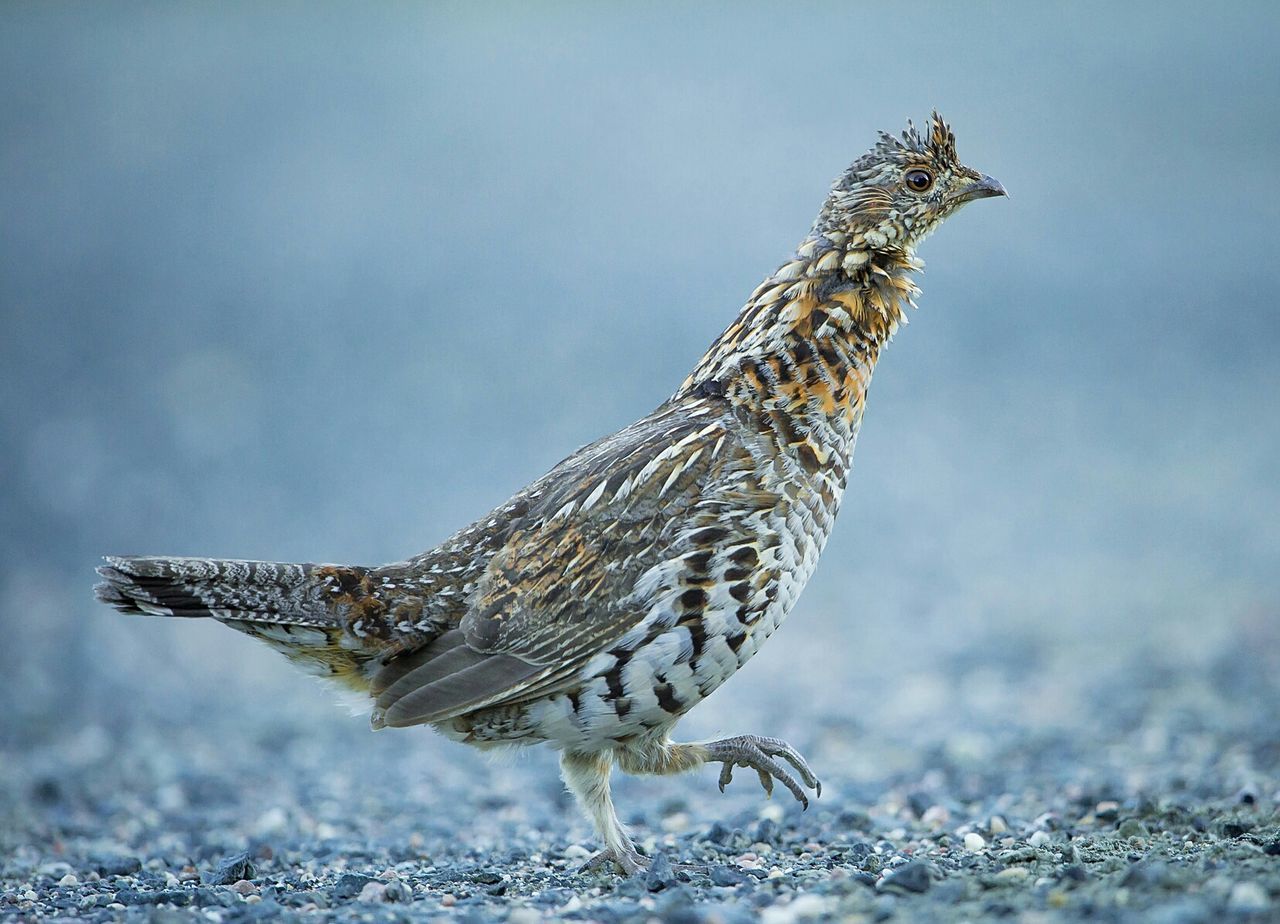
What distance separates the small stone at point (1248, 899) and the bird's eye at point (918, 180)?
142 inches

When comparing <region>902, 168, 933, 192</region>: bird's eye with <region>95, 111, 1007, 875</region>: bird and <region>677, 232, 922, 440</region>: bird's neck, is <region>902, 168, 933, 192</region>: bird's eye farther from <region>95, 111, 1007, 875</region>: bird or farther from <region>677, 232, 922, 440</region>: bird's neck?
<region>677, 232, 922, 440</region>: bird's neck

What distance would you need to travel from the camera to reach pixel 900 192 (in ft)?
23.9

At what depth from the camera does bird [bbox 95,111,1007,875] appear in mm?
6402

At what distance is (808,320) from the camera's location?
7047mm

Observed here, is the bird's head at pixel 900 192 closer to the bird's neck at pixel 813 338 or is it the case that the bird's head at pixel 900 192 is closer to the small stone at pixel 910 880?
the bird's neck at pixel 813 338

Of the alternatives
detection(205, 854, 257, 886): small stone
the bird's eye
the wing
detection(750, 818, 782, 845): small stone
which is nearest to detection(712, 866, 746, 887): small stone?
detection(750, 818, 782, 845): small stone

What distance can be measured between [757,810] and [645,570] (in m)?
2.71

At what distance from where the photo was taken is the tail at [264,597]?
6.63 metres

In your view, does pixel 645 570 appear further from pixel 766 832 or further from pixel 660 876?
pixel 766 832

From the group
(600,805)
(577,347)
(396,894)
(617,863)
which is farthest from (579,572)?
(577,347)

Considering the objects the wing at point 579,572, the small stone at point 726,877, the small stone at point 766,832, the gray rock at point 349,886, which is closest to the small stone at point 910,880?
the small stone at point 726,877

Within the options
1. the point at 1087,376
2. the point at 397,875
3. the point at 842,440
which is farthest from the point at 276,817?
the point at 1087,376

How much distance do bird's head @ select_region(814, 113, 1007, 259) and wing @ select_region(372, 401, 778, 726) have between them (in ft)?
4.07

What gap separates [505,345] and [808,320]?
15.0 meters
